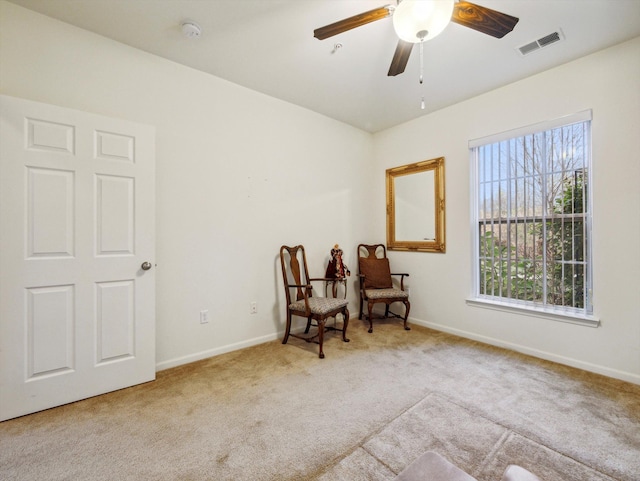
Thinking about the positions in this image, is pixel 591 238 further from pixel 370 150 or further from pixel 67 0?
pixel 67 0

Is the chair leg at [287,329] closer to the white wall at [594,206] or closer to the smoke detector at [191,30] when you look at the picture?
the white wall at [594,206]

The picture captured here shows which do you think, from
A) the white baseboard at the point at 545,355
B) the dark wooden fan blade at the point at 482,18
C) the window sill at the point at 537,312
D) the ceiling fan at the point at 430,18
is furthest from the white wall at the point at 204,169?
the dark wooden fan blade at the point at 482,18

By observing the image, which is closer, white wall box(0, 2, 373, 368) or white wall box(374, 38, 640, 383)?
white wall box(0, 2, 373, 368)

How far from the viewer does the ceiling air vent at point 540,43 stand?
87.4 inches

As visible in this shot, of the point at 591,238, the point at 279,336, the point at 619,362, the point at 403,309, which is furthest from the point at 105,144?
the point at 619,362

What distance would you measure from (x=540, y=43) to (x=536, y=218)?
1480mm

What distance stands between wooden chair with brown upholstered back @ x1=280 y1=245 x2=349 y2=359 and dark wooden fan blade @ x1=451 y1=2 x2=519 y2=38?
2.30 metres

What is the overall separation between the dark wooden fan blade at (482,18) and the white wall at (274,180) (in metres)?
1.50

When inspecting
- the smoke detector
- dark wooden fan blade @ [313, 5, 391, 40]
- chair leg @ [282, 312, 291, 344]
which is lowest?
chair leg @ [282, 312, 291, 344]

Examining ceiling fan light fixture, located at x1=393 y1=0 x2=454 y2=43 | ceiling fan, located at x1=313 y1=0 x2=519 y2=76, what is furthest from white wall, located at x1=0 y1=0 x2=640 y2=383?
ceiling fan light fixture, located at x1=393 y1=0 x2=454 y2=43

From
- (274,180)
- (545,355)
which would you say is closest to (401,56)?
(274,180)

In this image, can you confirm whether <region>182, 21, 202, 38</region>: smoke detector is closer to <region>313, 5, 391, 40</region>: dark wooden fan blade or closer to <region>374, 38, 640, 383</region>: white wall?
<region>313, 5, 391, 40</region>: dark wooden fan blade

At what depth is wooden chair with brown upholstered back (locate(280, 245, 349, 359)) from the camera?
282 cm

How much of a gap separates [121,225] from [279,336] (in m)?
1.88
